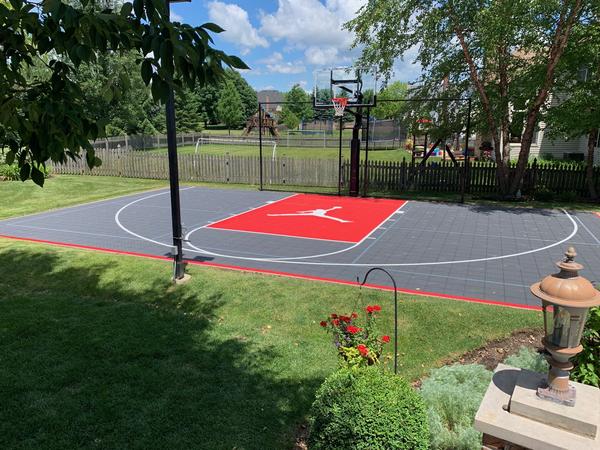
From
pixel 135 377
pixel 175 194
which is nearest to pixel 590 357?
pixel 135 377

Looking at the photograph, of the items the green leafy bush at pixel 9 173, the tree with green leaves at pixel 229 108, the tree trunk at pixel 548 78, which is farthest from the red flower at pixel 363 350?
the tree with green leaves at pixel 229 108

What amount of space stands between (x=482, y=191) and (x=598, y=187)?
473 centimetres

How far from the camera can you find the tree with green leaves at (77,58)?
2592 millimetres

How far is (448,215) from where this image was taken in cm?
1620

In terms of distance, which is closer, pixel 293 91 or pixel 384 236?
pixel 384 236

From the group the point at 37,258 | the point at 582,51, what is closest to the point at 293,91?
the point at 582,51

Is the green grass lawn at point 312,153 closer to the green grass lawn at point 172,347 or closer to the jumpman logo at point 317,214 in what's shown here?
the jumpman logo at point 317,214

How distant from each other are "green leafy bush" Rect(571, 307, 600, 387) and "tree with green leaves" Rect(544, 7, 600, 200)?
15719 mm

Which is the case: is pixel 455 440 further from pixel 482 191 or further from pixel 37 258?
pixel 482 191

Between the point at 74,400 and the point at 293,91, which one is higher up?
the point at 293,91

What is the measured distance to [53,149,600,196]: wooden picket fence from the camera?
20109 millimetres

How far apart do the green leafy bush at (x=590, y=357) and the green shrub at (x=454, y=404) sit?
93 cm

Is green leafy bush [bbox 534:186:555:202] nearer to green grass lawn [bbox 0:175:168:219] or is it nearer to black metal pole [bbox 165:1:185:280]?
black metal pole [bbox 165:1:185:280]

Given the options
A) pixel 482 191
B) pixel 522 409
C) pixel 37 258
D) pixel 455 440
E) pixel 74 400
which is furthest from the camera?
pixel 482 191
